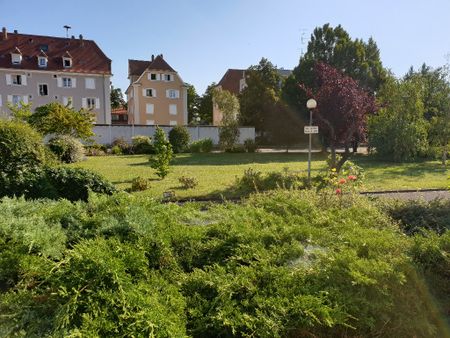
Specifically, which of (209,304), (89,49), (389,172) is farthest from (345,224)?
(89,49)

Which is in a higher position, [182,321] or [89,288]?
[89,288]

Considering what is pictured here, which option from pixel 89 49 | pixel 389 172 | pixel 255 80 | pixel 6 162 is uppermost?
pixel 89 49

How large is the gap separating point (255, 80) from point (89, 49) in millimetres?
20098

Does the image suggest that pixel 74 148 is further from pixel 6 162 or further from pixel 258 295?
pixel 258 295

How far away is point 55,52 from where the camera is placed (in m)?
36.6

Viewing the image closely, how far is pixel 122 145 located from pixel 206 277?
22794 millimetres

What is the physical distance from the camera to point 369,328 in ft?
7.72

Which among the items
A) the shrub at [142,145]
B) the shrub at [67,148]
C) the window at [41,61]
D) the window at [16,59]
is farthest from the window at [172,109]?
the shrub at [67,148]

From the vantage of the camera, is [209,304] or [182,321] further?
[209,304]

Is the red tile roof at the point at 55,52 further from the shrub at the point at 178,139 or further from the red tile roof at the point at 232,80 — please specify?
the red tile roof at the point at 232,80

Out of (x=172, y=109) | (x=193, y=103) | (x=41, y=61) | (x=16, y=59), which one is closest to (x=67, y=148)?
(x=41, y=61)

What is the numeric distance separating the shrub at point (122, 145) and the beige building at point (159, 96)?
1453 centimetres

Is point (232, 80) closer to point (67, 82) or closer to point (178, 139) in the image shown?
point (67, 82)

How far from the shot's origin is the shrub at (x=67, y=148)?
17.1 m
